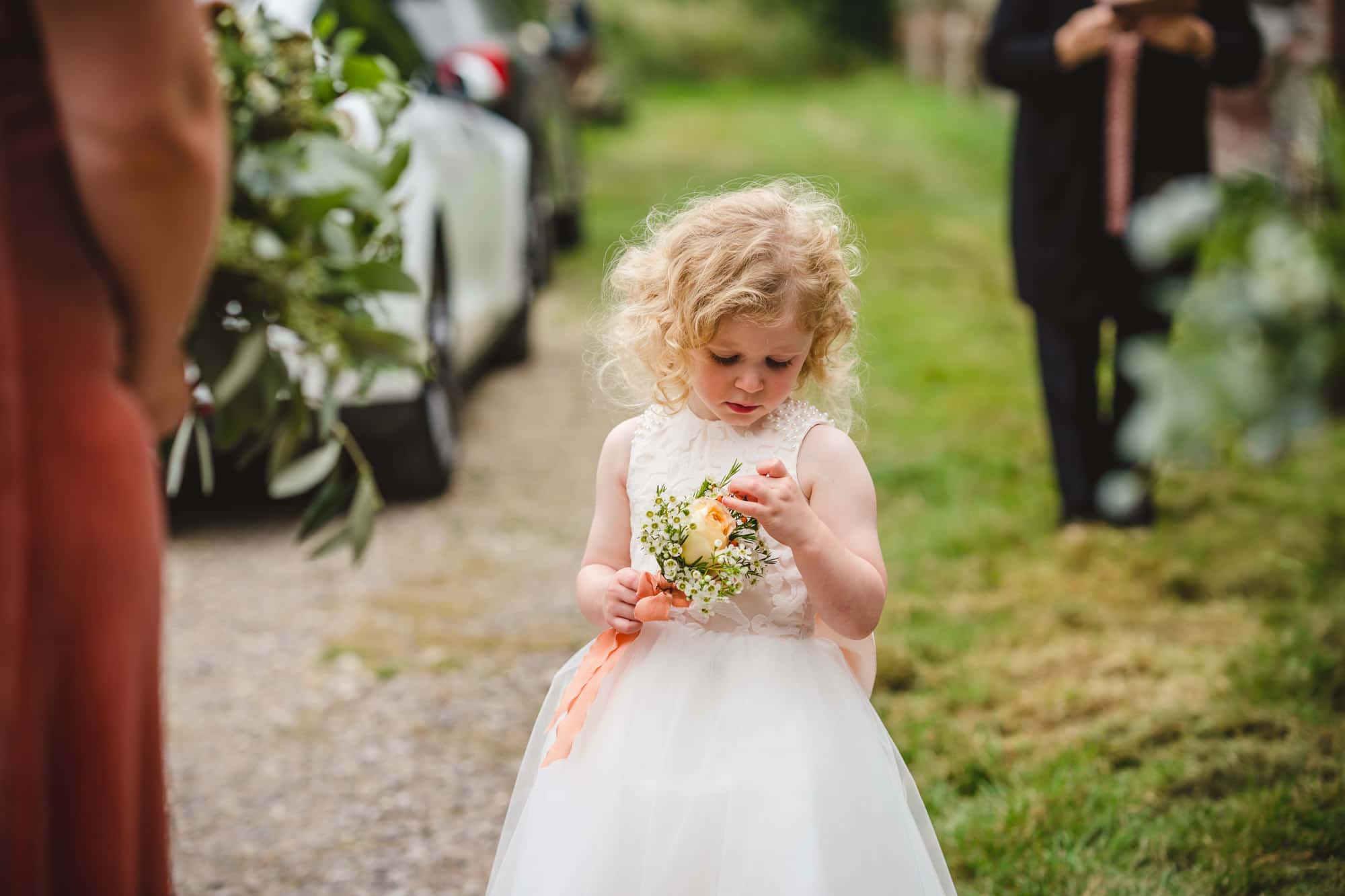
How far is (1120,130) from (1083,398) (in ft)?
2.92

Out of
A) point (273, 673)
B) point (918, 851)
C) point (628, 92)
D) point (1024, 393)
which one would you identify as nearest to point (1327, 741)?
point (918, 851)

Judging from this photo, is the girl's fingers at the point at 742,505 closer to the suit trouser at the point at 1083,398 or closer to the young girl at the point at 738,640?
the young girl at the point at 738,640

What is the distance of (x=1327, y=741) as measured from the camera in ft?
10.6

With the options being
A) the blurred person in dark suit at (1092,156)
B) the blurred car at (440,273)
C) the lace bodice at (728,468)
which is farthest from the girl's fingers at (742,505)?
the blurred person in dark suit at (1092,156)

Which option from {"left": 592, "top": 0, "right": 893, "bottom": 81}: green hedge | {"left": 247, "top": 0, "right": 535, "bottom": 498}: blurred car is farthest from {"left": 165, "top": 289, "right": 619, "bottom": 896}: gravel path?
{"left": 592, "top": 0, "right": 893, "bottom": 81}: green hedge

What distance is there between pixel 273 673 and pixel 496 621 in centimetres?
67

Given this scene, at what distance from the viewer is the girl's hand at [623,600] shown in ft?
6.83

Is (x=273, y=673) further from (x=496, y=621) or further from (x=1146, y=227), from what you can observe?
(x=1146, y=227)

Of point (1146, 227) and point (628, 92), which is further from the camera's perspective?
point (628, 92)

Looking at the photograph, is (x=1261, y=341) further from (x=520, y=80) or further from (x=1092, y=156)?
(x=520, y=80)

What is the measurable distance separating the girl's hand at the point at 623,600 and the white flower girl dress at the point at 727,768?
9cm

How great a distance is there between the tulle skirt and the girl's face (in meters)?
0.36

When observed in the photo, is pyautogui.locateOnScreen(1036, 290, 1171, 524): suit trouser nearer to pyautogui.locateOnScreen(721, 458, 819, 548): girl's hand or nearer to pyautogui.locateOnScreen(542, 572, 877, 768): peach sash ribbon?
pyautogui.locateOnScreen(542, 572, 877, 768): peach sash ribbon

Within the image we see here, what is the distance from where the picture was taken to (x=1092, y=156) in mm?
4562
